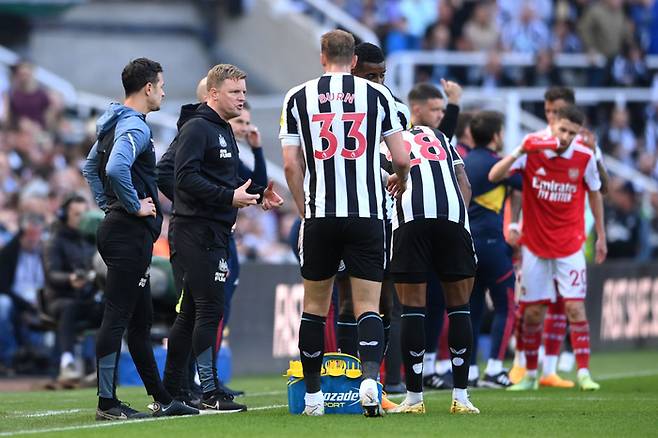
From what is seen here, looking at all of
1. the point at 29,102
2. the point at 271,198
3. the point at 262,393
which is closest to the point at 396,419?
the point at 271,198

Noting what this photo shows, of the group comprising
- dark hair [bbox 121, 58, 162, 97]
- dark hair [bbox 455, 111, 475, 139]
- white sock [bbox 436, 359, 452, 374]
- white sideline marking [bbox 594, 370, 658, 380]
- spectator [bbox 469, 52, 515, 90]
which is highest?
spectator [bbox 469, 52, 515, 90]

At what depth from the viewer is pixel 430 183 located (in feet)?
33.4

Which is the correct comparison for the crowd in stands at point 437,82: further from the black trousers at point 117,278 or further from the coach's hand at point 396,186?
the coach's hand at point 396,186

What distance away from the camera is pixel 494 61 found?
2292 cm

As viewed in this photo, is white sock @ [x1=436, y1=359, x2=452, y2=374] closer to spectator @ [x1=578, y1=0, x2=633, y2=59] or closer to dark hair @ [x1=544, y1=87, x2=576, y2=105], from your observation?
dark hair @ [x1=544, y1=87, x2=576, y2=105]

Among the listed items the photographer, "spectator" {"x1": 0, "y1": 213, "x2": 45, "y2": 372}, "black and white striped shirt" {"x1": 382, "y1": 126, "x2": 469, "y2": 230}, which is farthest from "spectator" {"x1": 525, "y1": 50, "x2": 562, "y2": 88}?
"black and white striped shirt" {"x1": 382, "y1": 126, "x2": 469, "y2": 230}

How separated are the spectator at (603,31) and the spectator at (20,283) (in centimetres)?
1101

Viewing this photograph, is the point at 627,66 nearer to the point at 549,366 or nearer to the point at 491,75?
the point at 491,75

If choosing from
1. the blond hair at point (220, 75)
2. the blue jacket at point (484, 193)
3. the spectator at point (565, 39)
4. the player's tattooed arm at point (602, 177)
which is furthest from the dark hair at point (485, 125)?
the spectator at point (565, 39)

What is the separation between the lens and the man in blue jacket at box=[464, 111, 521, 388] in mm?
12891

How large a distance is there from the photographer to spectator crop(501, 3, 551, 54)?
1138 centimetres

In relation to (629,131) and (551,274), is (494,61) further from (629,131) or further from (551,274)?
(551,274)

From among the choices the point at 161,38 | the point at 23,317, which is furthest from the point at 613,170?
the point at 23,317

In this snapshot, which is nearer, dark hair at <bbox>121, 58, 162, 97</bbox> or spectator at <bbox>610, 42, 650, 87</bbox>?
dark hair at <bbox>121, 58, 162, 97</bbox>
